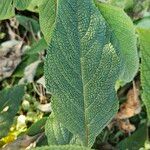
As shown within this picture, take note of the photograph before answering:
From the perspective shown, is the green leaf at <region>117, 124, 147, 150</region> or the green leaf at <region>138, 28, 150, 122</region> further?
the green leaf at <region>117, 124, 147, 150</region>

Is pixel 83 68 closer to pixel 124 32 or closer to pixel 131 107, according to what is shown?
pixel 124 32

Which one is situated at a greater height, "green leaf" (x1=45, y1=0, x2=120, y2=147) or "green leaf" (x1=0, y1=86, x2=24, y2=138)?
"green leaf" (x1=45, y1=0, x2=120, y2=147)

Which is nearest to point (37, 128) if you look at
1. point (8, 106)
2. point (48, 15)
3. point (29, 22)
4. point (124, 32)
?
point (8, 106)

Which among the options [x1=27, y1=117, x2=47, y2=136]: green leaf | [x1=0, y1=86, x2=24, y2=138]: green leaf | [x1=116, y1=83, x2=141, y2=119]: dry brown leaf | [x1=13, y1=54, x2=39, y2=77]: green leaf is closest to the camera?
[x1=27, y1=117, x2=47, y2=136]: green leaf

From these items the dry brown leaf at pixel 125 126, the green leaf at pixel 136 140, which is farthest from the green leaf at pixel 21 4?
the dry brown leaf at pixel 125 126

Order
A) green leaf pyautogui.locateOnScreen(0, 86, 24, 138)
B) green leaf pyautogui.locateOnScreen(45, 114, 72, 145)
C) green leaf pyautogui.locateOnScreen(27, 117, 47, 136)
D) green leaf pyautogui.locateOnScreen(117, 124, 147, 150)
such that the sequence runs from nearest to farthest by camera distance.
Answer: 1. green leaf pyautogui.locateOnScreen(45, 114, 72, 145)
2. green leaf pyautogui.locateOnScreen(27, 117, 47, 136)
3. green leaf pyautogui.locateOnScreen(0, 86, 24, 138)
4. green leaf pyautogui.locateOnScreen(117, 124, 147, 150)

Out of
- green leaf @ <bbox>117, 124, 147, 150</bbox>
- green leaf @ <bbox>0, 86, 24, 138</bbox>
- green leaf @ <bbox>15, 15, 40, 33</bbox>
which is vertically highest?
green leaf @ <bbox>0, 86, 24, 138</bbox>

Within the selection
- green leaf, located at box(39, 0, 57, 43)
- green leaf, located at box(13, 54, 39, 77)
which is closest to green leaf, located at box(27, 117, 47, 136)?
green leaf, located at box(39, 0, 57, 43)

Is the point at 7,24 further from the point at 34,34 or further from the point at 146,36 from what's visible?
the point at 146,36

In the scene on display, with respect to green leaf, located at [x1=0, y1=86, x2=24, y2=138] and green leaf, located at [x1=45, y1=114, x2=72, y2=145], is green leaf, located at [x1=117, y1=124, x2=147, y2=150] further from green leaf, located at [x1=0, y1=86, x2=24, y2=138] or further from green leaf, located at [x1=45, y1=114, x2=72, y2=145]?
green leaf, located at [x1=45, y1=114, x2=72, y2=145]
